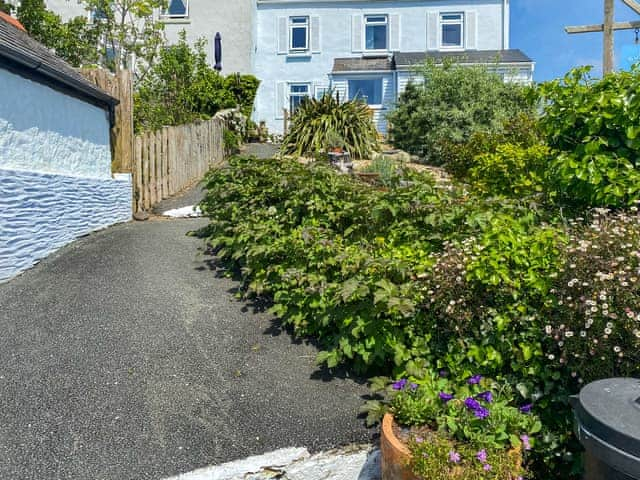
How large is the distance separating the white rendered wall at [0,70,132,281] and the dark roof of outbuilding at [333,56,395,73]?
1549cm

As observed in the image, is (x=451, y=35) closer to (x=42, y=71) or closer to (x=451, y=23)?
(x=451, y=23)

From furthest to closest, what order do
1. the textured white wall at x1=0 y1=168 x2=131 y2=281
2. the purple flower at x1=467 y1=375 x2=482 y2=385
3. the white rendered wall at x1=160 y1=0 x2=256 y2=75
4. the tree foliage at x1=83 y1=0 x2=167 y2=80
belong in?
the white rendered wall at x1=160 y1=0 x2=256 y2=75 → the tree foliage at x1=83 y1=0 x2=167 y2=80 → the textured white wall at x1=0 y1=168 x2=131 y2=281 → the purple flower at x1=467 y1=375 x2=482 y2=385

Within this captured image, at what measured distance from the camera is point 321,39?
76.1 feet

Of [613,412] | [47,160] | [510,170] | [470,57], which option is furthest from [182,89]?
[613,412]

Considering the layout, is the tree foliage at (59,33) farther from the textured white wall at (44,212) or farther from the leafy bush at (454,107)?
the textured white wall at (44,212)

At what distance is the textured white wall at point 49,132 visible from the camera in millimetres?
5953

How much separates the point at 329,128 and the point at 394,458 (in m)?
12.1

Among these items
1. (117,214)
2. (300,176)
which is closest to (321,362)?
(300,176)

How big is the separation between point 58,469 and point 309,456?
139 centimetres

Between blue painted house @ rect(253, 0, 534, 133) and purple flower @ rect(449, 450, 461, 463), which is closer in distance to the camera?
purple flower @ rect(449, 450, 461, 463)

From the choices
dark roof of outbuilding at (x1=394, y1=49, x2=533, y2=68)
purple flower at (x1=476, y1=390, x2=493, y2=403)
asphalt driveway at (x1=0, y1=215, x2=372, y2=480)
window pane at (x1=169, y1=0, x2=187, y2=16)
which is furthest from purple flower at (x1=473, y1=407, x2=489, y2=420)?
window pane at (x1=169, y1=0, x2=187, y2=16)

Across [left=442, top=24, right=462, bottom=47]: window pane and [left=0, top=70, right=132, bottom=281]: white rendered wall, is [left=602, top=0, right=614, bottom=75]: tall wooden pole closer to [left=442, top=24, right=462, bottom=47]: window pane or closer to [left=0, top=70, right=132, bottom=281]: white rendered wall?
[left=0, top=70, right=132, bottom=281]: white rendered wall

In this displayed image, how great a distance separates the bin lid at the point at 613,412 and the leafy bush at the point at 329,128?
37.8ft

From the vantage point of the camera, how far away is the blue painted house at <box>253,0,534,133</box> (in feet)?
73.6
